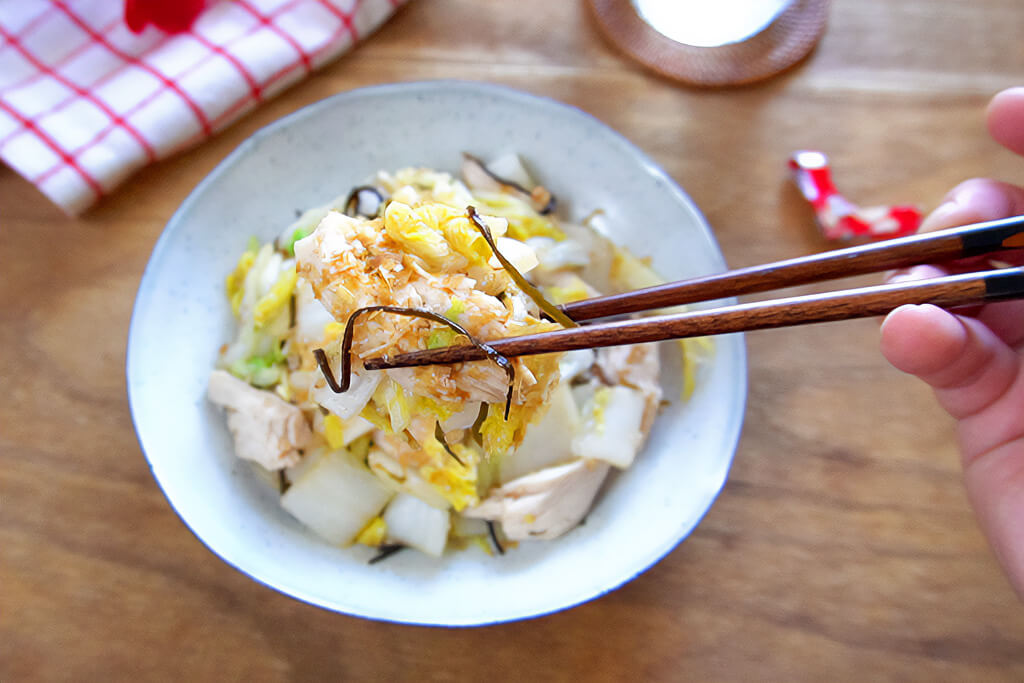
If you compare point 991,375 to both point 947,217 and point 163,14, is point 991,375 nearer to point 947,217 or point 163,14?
point 947,217

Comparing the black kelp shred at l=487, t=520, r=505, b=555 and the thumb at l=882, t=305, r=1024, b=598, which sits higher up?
the thumb at l=882, t=305, r=1024, b=598

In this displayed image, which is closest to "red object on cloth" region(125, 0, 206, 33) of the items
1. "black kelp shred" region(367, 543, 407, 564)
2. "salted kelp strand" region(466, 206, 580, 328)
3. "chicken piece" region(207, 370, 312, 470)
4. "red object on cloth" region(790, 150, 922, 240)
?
"chicken piece" region(207, 370, 312, 470)

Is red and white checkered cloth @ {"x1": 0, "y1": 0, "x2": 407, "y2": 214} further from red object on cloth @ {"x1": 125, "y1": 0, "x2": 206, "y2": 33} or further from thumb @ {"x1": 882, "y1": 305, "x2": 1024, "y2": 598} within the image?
thumb @ {"x1": 882, "y1": 305, "x2": 1024, "y2": 598}

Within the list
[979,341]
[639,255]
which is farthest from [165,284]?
[979,341]

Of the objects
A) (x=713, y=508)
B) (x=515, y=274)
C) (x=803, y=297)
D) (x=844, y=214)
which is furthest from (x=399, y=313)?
(x=844, y=214)

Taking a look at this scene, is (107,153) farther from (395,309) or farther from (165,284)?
(395,309)

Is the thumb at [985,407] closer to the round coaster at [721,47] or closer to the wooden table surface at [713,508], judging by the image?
the wooden table surface at [713,508]
